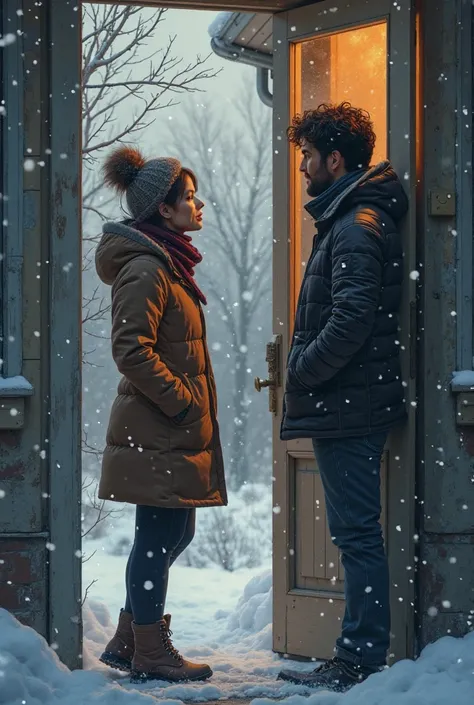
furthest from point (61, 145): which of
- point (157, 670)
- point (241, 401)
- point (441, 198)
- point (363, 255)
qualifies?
point (241, 401)

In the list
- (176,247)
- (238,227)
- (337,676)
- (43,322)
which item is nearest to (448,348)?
(176,247)

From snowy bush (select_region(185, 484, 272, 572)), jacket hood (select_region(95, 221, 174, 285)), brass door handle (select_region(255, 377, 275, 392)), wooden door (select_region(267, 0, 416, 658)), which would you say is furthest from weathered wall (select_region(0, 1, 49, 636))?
snowy bush (select_region(185, 484, 272, 572))

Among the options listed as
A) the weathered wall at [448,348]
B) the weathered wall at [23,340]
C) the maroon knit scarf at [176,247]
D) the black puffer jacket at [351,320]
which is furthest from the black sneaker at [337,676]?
the maroon knit scarf at [176,247]

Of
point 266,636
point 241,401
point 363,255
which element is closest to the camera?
point 363,255

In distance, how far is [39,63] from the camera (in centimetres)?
418

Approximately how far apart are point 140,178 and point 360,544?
1.66m

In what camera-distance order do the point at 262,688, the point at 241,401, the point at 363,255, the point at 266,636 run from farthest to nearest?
the point at 241,401
the point at 266,636
the point at 262,688
the point at 363,255

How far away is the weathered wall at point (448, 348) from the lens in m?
4.34

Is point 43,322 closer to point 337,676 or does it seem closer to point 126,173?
point 126,173

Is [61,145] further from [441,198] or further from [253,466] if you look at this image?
[253,466]

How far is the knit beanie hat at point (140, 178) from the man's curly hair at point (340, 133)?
1.73 ft

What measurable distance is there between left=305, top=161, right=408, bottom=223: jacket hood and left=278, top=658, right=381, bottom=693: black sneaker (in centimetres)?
168

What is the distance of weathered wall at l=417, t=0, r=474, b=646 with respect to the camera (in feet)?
14.2

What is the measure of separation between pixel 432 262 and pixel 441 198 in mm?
252
